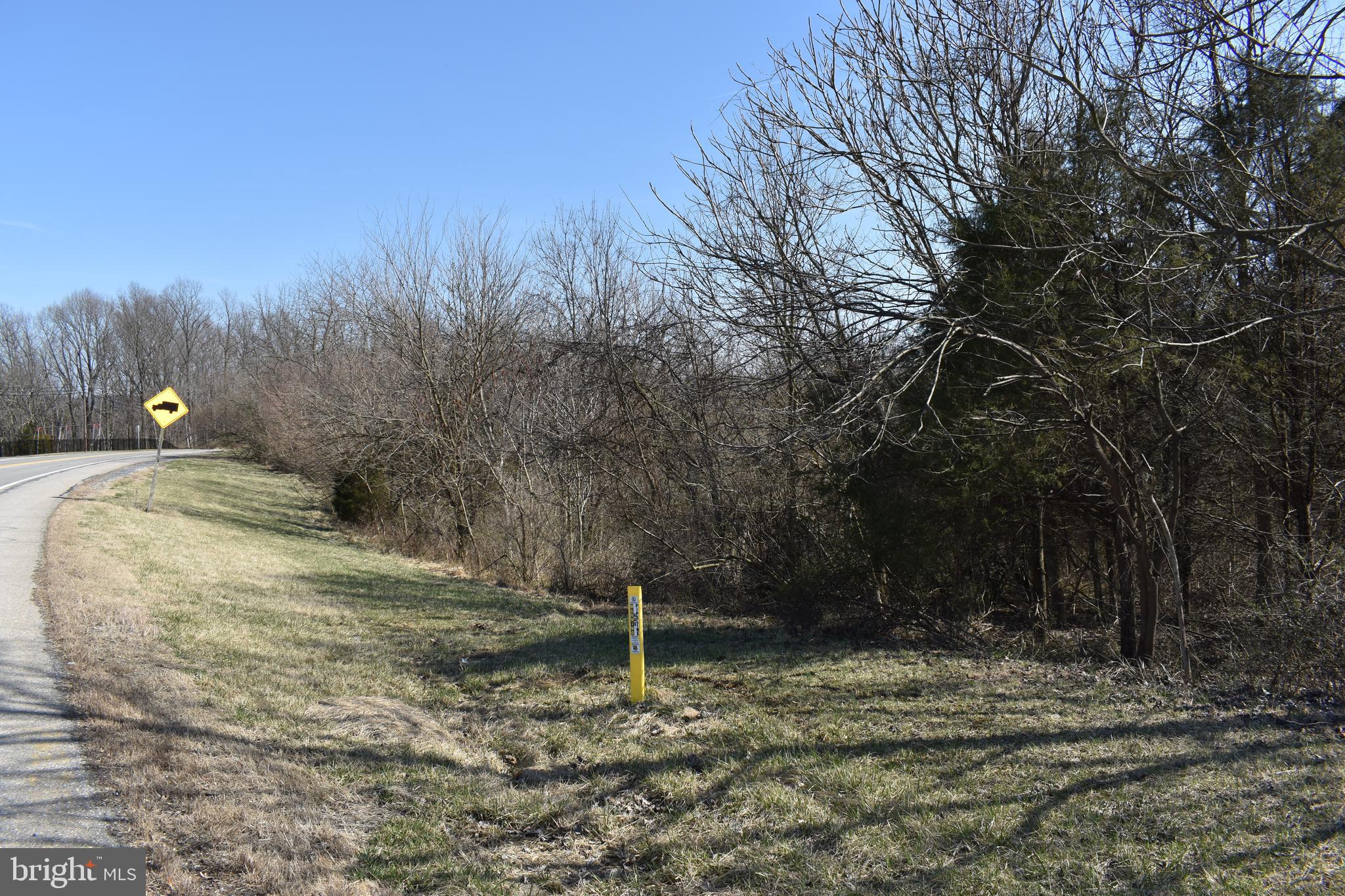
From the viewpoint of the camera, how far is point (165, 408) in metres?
19.9

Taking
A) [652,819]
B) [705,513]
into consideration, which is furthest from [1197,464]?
[652,819]

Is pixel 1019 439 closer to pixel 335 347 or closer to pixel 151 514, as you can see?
pixel 151 514

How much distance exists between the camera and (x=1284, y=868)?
374 centimetres

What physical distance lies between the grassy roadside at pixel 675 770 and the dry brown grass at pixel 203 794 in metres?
0.02

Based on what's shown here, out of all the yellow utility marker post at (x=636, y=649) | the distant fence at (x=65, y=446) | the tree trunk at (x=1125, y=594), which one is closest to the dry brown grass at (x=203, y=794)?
the yellow utility marker post at (x=636, y=649)

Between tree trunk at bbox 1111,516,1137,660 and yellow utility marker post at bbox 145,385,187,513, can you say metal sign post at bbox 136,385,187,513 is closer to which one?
yellow utility marker post at bbox 145,385,187,513

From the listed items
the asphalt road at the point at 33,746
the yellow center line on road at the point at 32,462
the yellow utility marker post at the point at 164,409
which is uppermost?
the yellow utility marker post at the point at 164,409

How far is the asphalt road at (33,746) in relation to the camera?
13.3 feet

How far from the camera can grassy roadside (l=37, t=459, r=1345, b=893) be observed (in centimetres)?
400

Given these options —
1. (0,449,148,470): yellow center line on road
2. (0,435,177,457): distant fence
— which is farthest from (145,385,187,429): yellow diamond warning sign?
(0,435,177,457): distant fence

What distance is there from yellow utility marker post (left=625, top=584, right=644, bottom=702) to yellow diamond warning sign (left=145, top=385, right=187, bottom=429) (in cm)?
1682

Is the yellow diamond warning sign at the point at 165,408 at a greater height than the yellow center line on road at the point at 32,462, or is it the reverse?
the yellow diamond warning sign at the point at 165,408

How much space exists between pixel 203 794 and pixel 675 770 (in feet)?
8.89

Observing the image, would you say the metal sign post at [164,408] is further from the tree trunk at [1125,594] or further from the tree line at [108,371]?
the tree line at [108,371]
